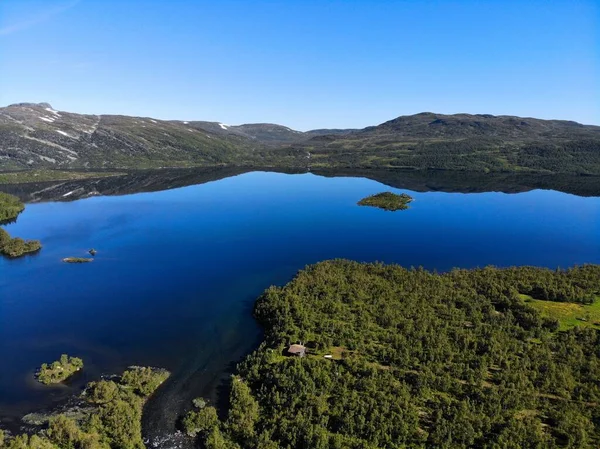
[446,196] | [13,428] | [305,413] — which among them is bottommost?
[13,428]

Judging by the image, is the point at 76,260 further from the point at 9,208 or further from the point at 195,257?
the point at 9,208

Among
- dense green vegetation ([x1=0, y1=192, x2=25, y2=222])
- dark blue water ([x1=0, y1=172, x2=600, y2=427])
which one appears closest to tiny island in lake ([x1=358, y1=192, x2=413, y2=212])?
dark blue water ([x1=0, y1=172, x2=600, y2=427])

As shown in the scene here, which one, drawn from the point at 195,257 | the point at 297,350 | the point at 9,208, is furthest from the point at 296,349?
the point at 9,208

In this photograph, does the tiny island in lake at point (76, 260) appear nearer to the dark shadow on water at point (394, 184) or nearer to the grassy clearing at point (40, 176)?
the dark shadow on water at point (394, 184)

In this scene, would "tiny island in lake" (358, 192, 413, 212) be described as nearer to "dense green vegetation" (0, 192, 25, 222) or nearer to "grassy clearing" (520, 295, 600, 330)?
"grassy clearing" (520, 295, 600, 330)

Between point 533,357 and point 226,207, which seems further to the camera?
point 226,207

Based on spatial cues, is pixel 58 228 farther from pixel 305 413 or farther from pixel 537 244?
pixel 537 244

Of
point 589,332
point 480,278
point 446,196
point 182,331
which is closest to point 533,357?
point 589,332
